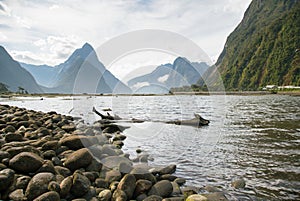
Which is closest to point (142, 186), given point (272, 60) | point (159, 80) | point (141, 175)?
point (141, 175)

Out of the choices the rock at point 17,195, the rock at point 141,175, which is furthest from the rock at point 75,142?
the rock at point 17,195

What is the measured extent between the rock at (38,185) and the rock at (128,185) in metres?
1.79

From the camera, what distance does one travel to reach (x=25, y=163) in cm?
630

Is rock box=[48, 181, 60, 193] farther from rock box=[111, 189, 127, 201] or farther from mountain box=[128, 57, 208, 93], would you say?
mountain box=[128, 57, 208, 93]

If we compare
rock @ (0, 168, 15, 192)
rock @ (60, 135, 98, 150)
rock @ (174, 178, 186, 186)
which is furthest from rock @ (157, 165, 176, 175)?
rock @ (0, 168, 15, 192)

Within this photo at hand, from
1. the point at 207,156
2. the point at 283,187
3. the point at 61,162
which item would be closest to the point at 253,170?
the point at 283,187

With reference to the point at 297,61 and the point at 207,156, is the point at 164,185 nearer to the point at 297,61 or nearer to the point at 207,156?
the point at 207,156

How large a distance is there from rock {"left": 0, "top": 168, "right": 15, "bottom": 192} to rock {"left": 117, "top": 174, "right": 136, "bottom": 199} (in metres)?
2.69

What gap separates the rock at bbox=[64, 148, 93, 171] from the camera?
7262mm

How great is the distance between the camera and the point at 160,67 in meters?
9.77

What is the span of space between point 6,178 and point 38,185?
819 millimetres

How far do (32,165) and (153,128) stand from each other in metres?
16.0

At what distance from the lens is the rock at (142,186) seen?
21.3ft

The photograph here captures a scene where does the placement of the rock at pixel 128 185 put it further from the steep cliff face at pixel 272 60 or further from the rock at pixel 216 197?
the steep cliff face at pixel 272 60
